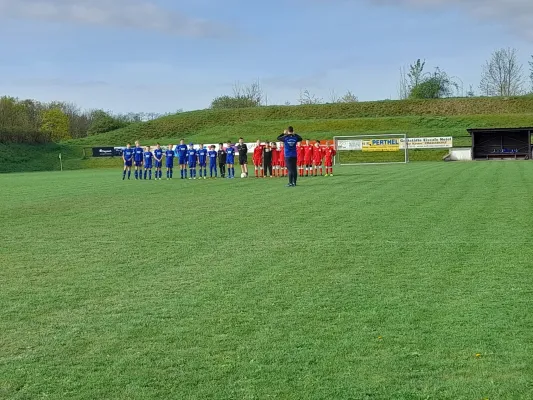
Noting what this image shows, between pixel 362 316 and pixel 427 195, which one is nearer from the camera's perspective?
pixel 362 316

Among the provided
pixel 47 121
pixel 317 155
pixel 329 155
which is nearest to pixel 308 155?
pixel 317 155

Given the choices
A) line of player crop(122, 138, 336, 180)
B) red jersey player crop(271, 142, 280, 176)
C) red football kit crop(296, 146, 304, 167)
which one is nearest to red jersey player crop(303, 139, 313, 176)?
line of player crop(122, 138, 336, 180)

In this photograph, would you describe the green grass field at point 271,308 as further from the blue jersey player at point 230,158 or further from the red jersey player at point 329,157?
the blue jersey player at point 230,158

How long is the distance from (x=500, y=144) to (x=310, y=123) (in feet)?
83.7

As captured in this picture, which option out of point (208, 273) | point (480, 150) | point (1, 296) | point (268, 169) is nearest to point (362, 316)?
point (208, 273)

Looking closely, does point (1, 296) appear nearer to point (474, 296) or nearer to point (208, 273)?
point (208, 273)

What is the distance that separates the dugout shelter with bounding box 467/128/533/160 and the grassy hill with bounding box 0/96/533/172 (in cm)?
422

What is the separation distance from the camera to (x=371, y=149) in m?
51.1

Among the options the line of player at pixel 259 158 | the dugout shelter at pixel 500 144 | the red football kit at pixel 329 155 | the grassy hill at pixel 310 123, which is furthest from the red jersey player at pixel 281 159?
the grassy hill at pixel 310 123

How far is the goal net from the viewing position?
51.0m

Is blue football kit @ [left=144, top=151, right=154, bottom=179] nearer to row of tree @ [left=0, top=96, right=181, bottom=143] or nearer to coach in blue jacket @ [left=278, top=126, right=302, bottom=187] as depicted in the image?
coach in blue jacket @ [left=278, top=126, right=302, bottom=187]

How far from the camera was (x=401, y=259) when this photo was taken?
9.21m

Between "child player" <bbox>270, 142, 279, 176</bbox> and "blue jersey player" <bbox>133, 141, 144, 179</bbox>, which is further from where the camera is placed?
"blue jersey player" <bbox>133, 141, 144, 179</bbox>

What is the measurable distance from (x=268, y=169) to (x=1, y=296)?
26.2 metres
